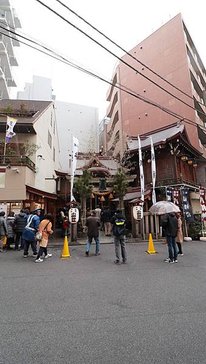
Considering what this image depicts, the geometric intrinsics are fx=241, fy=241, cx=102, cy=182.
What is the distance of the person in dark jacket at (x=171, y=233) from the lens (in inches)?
316

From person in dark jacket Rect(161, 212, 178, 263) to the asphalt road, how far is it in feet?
1.98

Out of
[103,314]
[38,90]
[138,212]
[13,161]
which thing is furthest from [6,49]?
[103,314]

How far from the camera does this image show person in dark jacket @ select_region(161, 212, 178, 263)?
8016 mm

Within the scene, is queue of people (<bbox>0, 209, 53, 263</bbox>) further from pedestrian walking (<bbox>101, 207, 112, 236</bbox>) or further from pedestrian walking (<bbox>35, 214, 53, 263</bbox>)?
pedestrian walking (<bbox>101, 207, 112, 236</bbox>)

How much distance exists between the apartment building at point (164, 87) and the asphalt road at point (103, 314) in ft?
62.3

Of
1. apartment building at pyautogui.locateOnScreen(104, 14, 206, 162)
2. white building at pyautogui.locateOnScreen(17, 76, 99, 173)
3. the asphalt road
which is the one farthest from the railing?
white building at pyautogui.locateOnScreen(17, 76, 99, 173)

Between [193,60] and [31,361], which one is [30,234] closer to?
[31,361]

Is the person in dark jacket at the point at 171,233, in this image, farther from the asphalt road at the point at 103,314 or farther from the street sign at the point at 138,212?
the street sign at the point at 138,212

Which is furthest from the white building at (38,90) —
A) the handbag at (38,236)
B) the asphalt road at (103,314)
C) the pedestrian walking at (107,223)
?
the asphalt road at (103,314)

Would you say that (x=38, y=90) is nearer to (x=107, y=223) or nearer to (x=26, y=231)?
(x=107, y=223)

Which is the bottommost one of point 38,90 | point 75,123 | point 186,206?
point 186,206

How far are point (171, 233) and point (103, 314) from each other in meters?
4.52

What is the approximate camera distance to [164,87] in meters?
26.8

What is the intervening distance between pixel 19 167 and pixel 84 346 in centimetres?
1220
